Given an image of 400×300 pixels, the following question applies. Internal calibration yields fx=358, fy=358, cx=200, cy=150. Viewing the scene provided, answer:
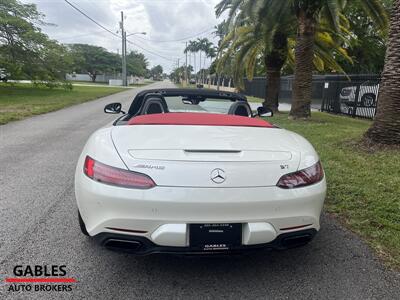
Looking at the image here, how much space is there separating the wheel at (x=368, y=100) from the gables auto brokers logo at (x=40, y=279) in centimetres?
1415

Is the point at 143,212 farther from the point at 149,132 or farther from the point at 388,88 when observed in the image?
the point at 388,88

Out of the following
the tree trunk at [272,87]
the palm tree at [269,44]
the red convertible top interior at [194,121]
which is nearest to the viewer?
the red convertible top interior at [194,121]

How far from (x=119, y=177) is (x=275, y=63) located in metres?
14.5

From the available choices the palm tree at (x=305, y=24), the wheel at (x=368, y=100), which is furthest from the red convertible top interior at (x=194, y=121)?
the wheel at (x=368, y=100)

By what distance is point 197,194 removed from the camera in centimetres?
227

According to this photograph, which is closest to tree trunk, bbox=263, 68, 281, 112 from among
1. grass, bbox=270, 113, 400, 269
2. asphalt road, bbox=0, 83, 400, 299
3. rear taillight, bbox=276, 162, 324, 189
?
grass, bbox=270, 113, 400, 269

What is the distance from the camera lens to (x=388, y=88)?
6.68m

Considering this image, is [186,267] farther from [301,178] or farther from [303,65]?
[303,65]

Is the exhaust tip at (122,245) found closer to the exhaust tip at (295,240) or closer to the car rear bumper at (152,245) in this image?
the car rear bumper at (152,245)

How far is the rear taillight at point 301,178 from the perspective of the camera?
2438 millimetres

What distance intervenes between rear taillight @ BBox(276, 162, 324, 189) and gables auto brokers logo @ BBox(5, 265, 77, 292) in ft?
5.44

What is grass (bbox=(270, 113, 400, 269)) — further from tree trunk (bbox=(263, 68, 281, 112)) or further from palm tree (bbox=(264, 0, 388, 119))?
tree trunk (bbox=(263, 68, 281, 112))

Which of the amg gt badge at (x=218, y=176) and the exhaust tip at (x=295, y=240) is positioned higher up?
the amg gt badge at (x=218, y=176)

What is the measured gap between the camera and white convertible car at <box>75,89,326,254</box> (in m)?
2.29
